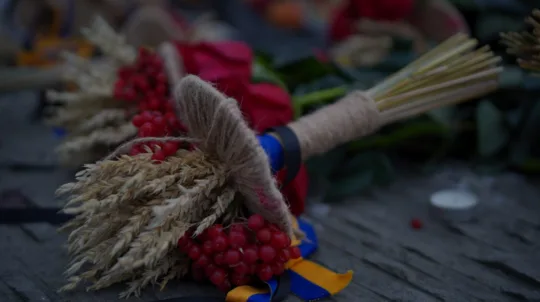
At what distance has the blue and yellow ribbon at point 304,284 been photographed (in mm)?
724

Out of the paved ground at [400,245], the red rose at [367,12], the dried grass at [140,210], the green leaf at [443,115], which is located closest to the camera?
the dried grass at [140,210]

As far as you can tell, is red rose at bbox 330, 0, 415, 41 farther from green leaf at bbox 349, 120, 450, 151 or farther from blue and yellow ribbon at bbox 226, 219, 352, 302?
blue and yellow ribbon at bbox 226, 219, 352, 302

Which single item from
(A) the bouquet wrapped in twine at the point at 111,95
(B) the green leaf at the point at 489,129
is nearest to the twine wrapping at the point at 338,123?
(A) the bouquet wrapped in twine at the point at 111,95

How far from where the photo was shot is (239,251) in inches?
27.9

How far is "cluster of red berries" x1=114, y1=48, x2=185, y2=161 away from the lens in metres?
0.81

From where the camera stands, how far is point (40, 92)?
142 centimetres

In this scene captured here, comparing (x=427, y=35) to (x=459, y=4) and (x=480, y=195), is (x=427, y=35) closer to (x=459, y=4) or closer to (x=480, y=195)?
(x=459, y=4)

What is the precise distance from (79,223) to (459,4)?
1.00 metres

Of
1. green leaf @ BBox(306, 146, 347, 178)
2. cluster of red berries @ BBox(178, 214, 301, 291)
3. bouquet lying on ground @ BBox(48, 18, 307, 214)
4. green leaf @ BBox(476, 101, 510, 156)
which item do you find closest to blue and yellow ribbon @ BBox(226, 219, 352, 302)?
cluster of red berries @ BBox(178, 214, 301, 291)

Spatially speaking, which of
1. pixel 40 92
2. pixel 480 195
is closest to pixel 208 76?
pixel 480 195

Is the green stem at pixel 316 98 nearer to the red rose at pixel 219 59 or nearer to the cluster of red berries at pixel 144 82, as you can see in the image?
the red rose at pixel 219 59

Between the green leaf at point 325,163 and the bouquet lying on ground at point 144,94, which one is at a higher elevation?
the bouquet lying on ground at point 144,94

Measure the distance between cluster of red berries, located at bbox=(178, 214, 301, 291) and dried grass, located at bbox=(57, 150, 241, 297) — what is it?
23mm

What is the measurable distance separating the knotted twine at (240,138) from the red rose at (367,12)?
0.55 metres
